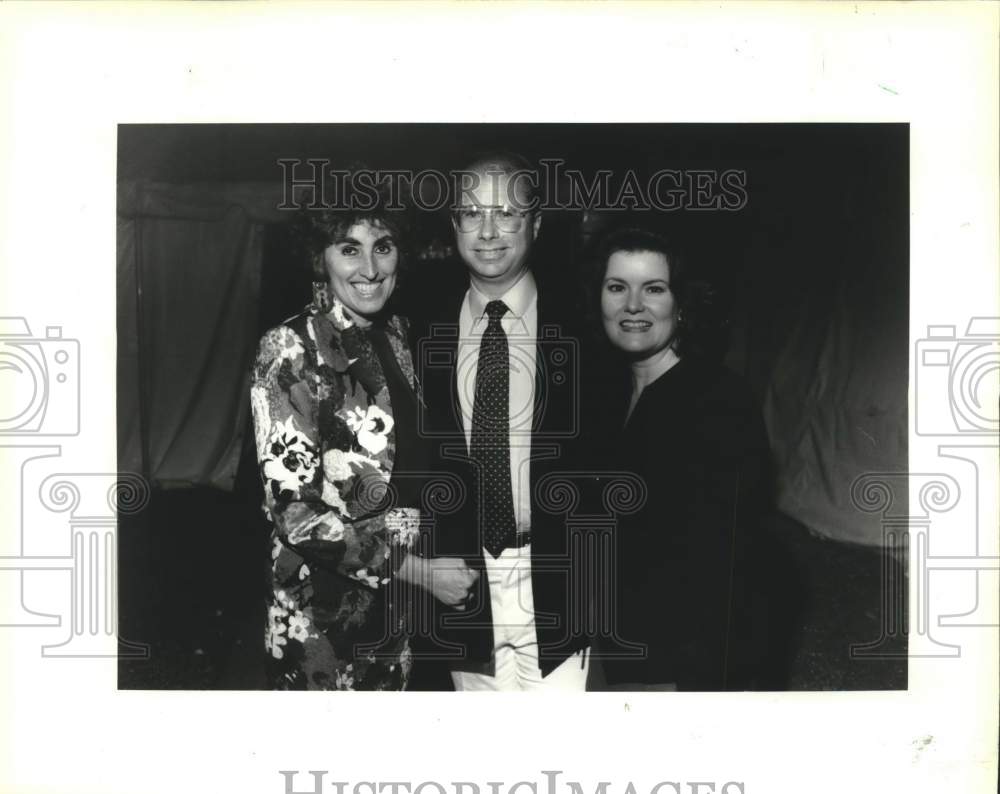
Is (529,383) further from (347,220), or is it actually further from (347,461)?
(347,220)

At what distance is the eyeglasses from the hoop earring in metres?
0.32

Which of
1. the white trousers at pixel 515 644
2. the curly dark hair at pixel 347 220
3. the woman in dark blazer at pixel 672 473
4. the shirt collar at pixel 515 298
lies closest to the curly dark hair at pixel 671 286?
the woman in dark blazer at pixel 672 473

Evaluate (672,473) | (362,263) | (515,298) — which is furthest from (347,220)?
(672,473)

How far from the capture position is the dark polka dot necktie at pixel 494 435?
7.28ft

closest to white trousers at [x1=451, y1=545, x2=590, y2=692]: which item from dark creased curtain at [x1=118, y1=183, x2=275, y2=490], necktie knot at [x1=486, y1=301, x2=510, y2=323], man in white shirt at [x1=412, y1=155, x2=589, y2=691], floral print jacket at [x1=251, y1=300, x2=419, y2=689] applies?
man in white shirt at [x1=412, y1=155, x2=589, y2=691]

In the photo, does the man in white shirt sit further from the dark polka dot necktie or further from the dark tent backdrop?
the dark tent backdrop

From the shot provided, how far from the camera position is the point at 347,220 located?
2217mm

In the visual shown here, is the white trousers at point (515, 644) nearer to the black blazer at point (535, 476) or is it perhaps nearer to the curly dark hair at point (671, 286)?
the black blazer at point (535, 476)

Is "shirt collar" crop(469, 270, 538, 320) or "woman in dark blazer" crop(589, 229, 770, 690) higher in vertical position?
"shirt collar" crop(469, 270, 538, 320)

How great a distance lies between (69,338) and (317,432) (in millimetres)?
593

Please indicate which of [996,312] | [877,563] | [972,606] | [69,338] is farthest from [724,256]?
[69,338]

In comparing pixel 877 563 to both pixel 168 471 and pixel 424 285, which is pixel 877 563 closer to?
pixel 424 285

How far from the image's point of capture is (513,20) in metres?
2.19

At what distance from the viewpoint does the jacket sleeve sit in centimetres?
221
